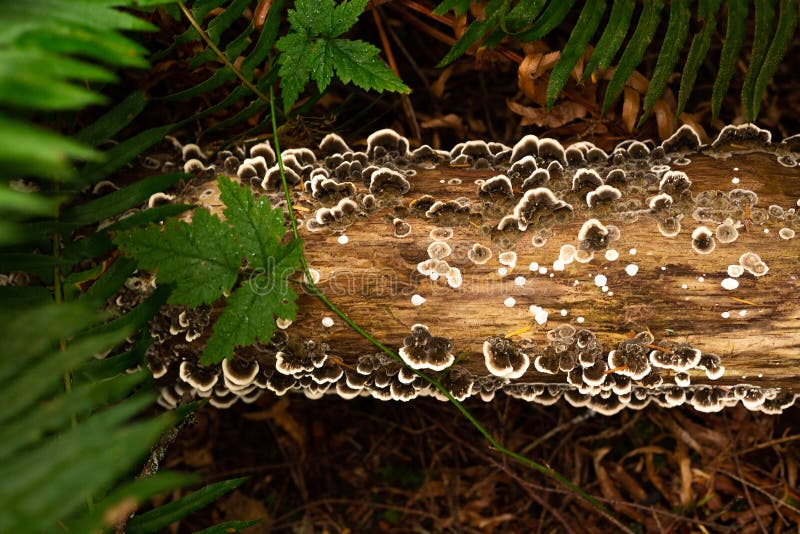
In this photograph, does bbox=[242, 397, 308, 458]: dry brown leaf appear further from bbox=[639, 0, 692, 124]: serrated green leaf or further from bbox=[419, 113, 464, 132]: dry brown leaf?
bbox=[639, 0, 692, 124]: serrated green leaf

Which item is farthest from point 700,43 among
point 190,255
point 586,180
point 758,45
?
point 190,255

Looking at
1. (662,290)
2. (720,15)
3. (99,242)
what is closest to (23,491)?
(99,242)

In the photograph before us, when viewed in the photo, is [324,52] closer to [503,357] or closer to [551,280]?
[551,280]

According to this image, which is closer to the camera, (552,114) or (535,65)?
(535,65)

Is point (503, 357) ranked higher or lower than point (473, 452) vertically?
higher

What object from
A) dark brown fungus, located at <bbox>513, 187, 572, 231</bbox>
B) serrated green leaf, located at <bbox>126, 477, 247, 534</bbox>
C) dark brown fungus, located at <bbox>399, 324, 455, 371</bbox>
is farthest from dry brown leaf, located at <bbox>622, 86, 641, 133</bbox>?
serrated green leaf, located at <bbox>126, 477, 247, 534</bbox>

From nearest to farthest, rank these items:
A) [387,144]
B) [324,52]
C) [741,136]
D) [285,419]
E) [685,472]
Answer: [324,52]
[741,136]
[387,144]
[685,472]
[285,419]

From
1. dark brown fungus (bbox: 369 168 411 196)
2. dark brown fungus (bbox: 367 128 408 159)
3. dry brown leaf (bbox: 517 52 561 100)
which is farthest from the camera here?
dry brown leaf (bbox: 517 52 561 100)
